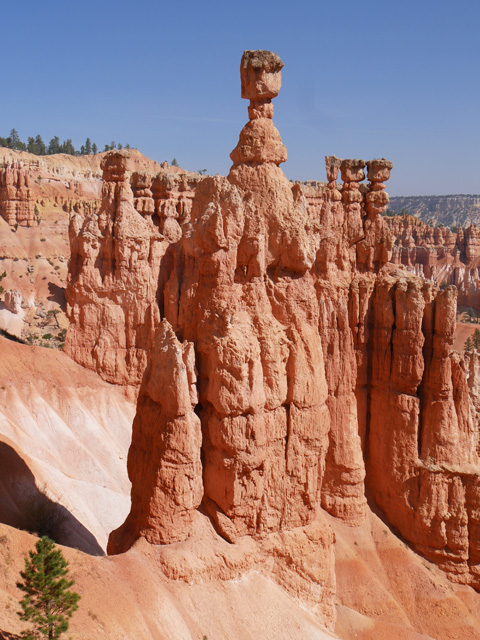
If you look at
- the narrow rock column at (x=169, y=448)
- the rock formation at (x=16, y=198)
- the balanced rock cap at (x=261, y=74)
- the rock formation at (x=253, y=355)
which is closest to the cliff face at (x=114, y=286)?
the balanced rock cap at (x=261, y=74)

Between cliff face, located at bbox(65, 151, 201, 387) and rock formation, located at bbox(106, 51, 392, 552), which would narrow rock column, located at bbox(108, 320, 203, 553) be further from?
cliff face, located at bbox(65, 151, 201, 387)

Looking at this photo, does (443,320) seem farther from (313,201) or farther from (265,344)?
(313,201)

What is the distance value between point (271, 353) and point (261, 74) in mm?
A: 8566

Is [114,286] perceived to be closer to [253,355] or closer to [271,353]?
[271,353]

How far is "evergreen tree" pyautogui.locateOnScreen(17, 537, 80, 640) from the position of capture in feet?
40.4

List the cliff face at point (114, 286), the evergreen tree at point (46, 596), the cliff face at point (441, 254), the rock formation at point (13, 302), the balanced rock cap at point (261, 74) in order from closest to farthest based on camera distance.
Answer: the evergreen tree at point (46, 596) → the balanced rock cap at point (261, 74) → the cliff face at point (114, 286) → the rock formation at point (13, 302) → the cliff face at point (441, 254)

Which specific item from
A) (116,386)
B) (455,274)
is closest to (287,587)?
(116,386)

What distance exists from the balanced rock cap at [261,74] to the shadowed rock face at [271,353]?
0.05 meters

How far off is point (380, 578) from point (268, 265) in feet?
48.5

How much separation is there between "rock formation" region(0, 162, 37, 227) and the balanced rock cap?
6537cm

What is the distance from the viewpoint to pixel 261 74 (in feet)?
62.4

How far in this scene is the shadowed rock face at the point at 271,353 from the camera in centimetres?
1596

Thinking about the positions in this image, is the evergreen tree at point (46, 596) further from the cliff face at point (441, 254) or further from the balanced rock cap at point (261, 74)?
the cliff face at point (441, 254)

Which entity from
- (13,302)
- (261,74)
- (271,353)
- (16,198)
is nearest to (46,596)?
(271,353)
